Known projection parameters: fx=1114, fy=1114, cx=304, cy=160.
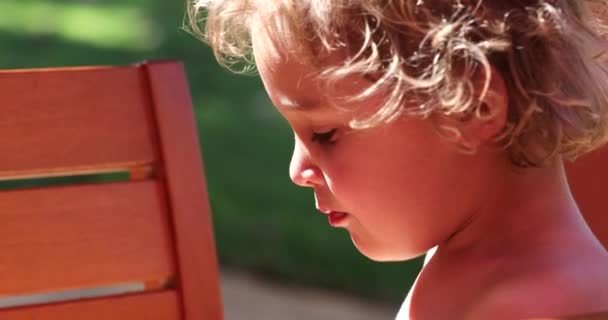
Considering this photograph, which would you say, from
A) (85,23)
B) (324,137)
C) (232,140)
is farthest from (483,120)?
(85,23)

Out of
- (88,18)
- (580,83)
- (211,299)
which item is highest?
(88,18)

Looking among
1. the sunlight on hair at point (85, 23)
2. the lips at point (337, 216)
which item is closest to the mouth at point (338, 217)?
the lips at point (337, 216)

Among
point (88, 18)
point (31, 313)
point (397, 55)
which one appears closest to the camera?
point (397, 55)

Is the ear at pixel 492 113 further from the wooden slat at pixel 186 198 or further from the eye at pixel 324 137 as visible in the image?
the wooden slat at pixel 186 198

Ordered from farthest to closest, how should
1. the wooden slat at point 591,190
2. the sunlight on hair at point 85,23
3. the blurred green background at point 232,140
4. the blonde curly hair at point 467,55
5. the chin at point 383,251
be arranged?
the sunlight on hair at point 85,23
the blurred green background at point 232,140
the wooden slat at point 591,190
the chin at point 383,251
the blonde curly hair at point 467,55

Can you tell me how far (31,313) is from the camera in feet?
3.37

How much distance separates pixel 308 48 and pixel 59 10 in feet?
12.4

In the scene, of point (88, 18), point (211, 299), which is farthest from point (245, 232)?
point (211, 299)

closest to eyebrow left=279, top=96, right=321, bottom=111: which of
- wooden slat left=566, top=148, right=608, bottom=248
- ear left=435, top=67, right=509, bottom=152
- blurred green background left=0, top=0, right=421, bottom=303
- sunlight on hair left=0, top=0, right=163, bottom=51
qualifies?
ear left=435, top=67, right=509, bottom=152

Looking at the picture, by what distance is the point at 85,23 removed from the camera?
4496 millimetres

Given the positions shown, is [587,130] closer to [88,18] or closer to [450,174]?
[450,174]

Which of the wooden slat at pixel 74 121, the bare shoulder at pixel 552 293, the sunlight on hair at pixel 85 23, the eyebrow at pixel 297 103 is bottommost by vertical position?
the bare shoulder at pixel 552 293

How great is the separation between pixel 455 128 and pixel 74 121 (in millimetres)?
368

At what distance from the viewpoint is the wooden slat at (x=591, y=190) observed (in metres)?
1.19
